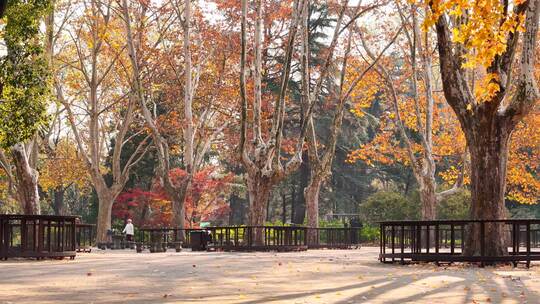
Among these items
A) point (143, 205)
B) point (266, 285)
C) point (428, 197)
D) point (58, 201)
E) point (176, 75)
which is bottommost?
point (266, 285)

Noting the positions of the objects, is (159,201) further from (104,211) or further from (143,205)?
(104,211)

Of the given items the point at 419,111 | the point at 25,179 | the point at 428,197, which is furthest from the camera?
the point at 428,197

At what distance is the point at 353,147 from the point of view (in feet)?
192

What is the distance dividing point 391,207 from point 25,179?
29239mm

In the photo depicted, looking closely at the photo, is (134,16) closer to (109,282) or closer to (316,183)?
(316,183)

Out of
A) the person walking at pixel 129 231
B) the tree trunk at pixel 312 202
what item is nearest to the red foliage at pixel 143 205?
the person walking at pixel 129 231

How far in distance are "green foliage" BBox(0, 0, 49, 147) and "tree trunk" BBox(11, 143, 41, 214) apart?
1951mm

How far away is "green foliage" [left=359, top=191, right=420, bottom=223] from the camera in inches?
2013

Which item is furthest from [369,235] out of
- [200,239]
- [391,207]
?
[200,239]

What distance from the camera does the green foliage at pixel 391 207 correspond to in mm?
51125

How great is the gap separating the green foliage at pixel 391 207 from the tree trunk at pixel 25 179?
28198 millimetres

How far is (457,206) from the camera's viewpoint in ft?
163

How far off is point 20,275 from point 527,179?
3083 cm

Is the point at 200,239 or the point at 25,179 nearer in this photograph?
the point at 25,179
